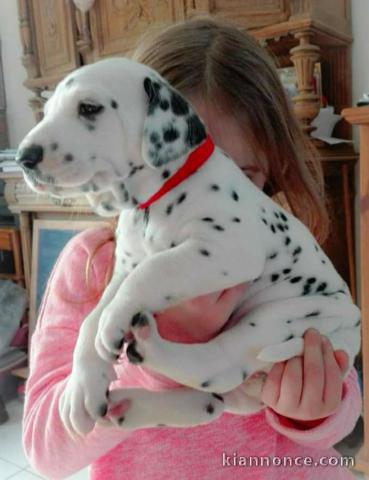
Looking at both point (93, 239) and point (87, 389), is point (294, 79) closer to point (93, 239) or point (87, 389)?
point (93, 239)

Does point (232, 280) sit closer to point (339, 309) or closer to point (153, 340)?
point (153, 340)

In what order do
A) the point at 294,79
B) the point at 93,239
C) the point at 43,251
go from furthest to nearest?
the point at 43,251 → the point at 294,79 → the point at 93,239

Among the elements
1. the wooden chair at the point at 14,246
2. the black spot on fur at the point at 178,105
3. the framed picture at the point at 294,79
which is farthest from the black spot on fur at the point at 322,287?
the wooden chair at the point at 14,246

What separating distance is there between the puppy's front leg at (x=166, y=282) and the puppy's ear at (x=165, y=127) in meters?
0.10

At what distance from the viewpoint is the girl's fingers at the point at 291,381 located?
60cm

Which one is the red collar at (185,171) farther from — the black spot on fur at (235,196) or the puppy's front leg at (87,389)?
the puppy's front leg at (87,389)

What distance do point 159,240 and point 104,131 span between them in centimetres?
13

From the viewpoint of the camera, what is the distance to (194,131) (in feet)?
1.78

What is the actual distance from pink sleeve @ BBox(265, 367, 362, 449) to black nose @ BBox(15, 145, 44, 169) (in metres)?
0.45

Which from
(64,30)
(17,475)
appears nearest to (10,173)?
(64,30)

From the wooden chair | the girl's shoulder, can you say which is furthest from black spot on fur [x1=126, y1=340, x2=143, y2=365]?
the wooden chair

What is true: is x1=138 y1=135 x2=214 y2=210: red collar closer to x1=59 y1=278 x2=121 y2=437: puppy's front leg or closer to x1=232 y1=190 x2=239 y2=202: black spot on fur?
→ x1=232 y1=190 x2=239 y2=202: black spot on fur

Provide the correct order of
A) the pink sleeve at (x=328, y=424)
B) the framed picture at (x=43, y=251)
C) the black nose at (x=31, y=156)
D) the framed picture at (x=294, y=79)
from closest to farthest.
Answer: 1. the black nose at (x=31, y=156)
2. the pink sleeve at (x=328, y=424)
3. the framed picture at (x=294, y=79)
4. the framed picture at (x=43, y=251)

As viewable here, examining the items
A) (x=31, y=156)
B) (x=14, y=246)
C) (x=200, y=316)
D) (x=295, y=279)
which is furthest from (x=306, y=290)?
(x=14, y=246)
